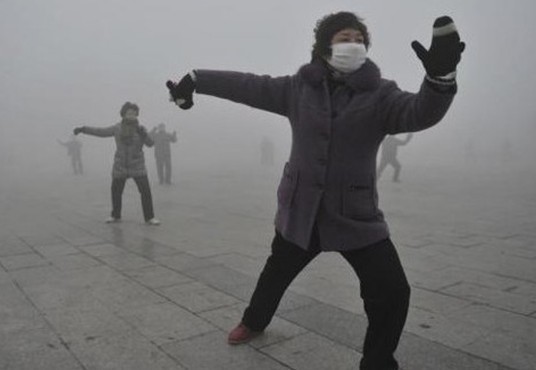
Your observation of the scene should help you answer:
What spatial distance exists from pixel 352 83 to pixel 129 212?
7.98m

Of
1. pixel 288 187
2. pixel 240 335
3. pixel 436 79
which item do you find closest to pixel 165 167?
pixel 240 335

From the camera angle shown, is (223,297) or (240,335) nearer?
(240,335)

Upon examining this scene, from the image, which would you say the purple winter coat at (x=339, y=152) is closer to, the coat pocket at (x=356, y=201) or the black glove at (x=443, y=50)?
the coat pocket at (x=356, y=201)

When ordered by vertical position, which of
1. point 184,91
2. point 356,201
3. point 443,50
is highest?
point 443,50

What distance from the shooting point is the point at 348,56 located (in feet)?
9.74

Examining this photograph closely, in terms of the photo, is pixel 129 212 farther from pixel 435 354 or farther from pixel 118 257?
pixel 435 354

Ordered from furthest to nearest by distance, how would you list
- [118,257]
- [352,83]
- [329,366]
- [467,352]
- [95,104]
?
[95,104], [118,257], [467,352], [329,366], [352,83]

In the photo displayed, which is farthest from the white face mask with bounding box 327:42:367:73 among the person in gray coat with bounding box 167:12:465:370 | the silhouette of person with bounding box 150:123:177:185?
the silhouette of person with bounding box 150:123:177:185

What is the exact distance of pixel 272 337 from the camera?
3762mm

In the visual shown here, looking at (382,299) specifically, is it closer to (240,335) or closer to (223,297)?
(240,335)

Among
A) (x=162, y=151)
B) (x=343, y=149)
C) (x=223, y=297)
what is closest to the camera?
(x=343, y=149)

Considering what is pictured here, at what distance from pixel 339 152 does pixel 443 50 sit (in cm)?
82

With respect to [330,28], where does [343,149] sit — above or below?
below

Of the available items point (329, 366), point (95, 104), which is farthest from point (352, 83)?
point (95, 104)
